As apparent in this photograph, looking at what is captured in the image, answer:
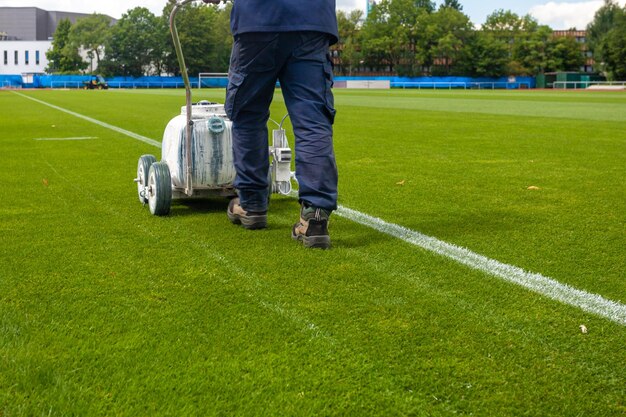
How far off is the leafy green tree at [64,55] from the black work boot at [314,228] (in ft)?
382

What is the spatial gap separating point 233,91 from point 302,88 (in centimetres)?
45

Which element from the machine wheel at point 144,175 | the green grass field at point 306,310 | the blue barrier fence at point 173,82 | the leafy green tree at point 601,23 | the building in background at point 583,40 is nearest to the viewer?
the green grass field at point 306,310

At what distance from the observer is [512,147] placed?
10281mm

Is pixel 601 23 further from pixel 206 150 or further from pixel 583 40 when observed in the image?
pixel 206 150

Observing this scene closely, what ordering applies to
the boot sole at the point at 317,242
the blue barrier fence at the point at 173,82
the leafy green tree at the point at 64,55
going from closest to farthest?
1. the boot sole at the point at 317,242
2. the blue barrier fence at the point at 173,82
3. the leafy green tree at the point at 64,55

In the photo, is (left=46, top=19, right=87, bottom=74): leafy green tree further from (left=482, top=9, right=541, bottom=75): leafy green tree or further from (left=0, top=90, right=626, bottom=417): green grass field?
(left=0, top=90, right=626, bottom=417): green grass field

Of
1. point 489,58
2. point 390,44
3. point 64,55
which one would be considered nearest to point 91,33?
point 64,55

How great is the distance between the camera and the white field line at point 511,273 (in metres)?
3.14

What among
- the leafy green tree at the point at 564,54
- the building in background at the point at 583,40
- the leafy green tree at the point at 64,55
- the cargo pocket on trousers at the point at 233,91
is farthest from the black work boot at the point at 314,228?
the building in background at the point at 583,40

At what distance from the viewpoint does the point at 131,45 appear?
110 m

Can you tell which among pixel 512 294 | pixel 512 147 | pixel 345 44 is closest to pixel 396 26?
pixel 345 44

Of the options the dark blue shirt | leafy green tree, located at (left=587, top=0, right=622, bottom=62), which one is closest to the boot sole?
the dark blue shirt

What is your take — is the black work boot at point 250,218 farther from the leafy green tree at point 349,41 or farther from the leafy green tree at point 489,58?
the leafy green tree at point 349,41

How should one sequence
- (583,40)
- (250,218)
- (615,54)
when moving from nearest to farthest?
1. (250,218)
2. (615,54)
3. (583,40)
